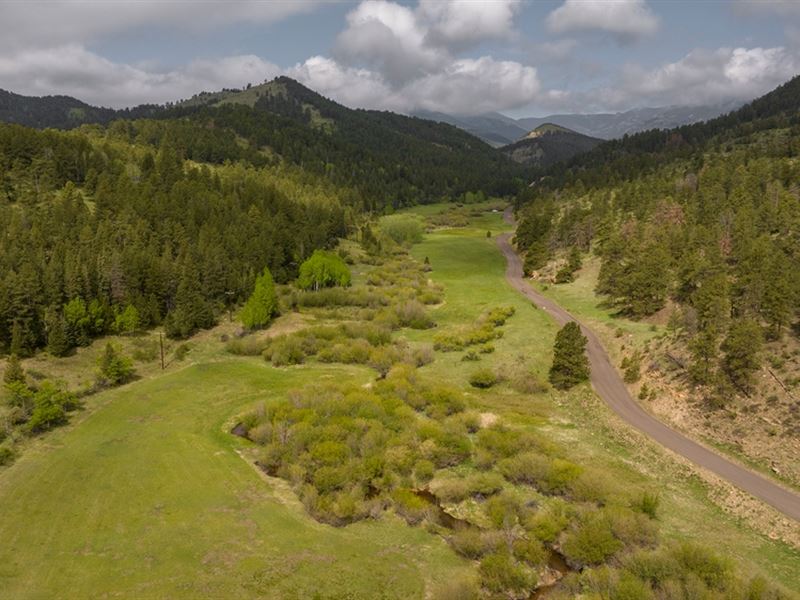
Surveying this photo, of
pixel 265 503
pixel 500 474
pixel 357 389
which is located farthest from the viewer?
pixel 357 389

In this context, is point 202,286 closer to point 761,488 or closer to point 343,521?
point 343,521

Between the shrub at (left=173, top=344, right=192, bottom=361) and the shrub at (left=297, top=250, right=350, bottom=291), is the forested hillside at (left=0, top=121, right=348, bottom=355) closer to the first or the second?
the shrub at (left=173, top=344, right=192, bottom=361)

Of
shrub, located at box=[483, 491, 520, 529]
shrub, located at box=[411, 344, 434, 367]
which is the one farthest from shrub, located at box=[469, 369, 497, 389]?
shrub, located at box=[483, 491, 520, 529]

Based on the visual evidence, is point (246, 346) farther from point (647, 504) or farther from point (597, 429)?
point (647, 504)

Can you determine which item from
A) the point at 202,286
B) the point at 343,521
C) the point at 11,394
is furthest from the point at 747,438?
the point at 202,286

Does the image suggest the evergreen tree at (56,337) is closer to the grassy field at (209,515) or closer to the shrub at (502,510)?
the grassy field at (209,515)

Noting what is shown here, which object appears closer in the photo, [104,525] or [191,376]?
[104,525]

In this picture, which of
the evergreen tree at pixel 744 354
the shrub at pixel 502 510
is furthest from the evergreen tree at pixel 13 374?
the evergreen tree at pixel 744 354
